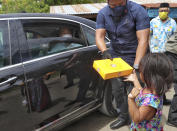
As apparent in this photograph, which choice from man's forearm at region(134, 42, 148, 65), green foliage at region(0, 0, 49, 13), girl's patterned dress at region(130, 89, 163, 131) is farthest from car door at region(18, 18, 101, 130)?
green foliage at region(0, 0, 49, 13)

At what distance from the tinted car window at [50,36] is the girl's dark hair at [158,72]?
117 centimetres

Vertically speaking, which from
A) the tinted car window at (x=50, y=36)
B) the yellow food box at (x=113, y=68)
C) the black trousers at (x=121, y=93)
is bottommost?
the black trousers at (x=121, y=93)

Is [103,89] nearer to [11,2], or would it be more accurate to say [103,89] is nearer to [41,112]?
[41,112]

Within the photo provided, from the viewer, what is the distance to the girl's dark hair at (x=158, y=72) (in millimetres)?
1368

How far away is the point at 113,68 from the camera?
184 centimetres

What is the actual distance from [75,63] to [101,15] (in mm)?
A: 683

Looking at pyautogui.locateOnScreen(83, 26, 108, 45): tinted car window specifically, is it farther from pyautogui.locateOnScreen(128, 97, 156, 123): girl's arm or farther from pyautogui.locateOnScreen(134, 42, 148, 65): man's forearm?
pyautogui.locateOnScreen(128, 97, 156, 123): girl's arm

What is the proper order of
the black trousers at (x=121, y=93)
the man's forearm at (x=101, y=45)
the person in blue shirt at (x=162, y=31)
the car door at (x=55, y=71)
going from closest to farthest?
the car door at (x=55, y=71)
the man's forearm at (x=101, y=45)
the black trousers at (x=121, y=93)
the person in blue shirt at (x=162, y=31)

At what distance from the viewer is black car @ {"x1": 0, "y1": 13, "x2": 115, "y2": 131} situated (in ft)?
6.09

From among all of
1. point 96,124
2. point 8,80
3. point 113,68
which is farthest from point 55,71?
point 96,124

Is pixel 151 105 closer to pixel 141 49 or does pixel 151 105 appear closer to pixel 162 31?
pixel 141 49

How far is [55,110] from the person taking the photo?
85.5 inches

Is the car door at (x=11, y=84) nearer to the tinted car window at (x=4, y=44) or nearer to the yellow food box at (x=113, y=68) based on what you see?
the tinted car window at (x=4, y=44)

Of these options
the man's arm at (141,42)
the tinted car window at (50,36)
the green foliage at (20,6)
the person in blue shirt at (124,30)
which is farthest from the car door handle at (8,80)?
the green foliage at (20,6)
